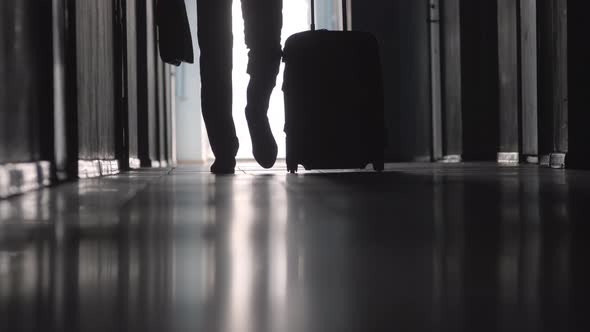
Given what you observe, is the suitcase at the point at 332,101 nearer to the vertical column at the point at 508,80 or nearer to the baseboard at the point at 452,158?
the vertical column at the point at 508,80

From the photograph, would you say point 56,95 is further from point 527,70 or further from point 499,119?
point 499,119

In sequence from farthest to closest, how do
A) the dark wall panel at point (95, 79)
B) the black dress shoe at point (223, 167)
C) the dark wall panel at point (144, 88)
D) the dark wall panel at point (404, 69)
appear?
the dark wall panel at point (404, 69) < the dark wall panel at point (144, 88) < the black dress shoe at point (223, 167) < the dark wall panel at point (95, 79)

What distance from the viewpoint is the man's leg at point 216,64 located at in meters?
2.43

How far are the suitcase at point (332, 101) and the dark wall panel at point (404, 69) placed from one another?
2.94 meters

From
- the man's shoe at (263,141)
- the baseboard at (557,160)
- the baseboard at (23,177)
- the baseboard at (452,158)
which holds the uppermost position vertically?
the man's shoe at (263,141)

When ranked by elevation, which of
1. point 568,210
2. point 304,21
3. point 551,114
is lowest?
point 568,210

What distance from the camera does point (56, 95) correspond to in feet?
5.98

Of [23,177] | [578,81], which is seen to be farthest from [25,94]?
[578,81]

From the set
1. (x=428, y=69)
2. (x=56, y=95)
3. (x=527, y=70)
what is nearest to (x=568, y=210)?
(x=56, y=95)

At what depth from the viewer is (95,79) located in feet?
8.20

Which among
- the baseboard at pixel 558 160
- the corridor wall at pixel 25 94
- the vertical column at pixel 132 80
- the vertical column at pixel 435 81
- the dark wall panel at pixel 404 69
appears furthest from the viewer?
the dark wall panel at pixel 404 69

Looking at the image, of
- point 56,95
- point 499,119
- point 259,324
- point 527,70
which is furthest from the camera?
point 499,119

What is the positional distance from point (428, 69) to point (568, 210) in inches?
191

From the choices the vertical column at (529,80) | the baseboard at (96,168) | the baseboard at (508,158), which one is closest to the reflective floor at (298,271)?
the baseboard at (96,168)
